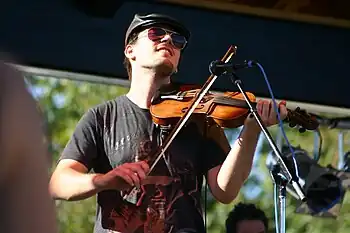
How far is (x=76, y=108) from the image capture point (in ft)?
8.66

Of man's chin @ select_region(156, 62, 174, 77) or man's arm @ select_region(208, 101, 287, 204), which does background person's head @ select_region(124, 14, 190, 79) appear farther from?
man's arm @ select_region(208, 101, 287, 204)

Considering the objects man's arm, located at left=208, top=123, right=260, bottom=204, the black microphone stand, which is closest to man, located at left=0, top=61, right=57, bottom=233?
the black microphone stand

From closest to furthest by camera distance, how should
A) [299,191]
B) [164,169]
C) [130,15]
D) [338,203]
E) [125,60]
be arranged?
[299,191], [164,169], [125,60], [130,15], [338,203]

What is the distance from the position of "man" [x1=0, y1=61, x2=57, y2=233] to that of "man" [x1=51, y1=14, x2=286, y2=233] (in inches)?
60.7

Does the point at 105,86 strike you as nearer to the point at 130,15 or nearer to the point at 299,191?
the point at 130,15

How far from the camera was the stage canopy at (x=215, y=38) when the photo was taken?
273cm

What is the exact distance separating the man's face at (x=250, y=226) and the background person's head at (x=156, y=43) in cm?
58

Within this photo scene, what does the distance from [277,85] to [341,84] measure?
280 millimetres

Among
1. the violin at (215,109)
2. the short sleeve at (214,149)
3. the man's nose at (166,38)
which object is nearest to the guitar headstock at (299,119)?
the violin at (215,109)

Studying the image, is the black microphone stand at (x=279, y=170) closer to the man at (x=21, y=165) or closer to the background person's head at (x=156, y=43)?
the background person's head at (x=156, y=43)

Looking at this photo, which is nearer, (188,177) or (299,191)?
(299,191)

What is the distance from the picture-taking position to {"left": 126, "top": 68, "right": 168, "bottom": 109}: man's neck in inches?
88.5

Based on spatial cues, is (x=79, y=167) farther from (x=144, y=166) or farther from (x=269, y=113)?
(x=269, y=113)

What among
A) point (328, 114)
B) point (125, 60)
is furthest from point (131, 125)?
point (328, 114)
